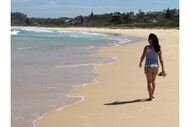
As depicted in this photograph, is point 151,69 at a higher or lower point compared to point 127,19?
lower

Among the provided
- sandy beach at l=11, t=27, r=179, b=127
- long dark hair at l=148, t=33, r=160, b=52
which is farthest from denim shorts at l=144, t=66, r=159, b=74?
sandy beach at l=11, t=27, r=179, b=127

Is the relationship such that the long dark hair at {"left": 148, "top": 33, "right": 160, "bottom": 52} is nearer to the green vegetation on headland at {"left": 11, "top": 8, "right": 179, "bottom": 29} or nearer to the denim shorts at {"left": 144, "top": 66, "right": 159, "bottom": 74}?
the denim shorts at {"left": 144, "top": 66, "right": 159, "bottom": 74}

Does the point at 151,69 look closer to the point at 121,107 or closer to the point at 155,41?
the point at 155,41

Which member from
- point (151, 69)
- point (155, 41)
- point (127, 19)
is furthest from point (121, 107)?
point (127, 19)

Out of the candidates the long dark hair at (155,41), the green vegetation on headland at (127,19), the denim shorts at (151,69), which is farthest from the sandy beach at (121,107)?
the green vegetation on headland at (127,19)

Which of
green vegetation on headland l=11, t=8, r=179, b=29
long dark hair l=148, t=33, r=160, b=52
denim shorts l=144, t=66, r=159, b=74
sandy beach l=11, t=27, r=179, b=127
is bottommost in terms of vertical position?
sandy beach l=11, t=27, r=179, b=127

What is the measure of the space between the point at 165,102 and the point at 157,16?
129 m

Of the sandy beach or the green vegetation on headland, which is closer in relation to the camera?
the sandy beach

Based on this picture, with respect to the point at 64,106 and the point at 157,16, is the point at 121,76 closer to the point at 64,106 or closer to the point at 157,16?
the point at 64,106

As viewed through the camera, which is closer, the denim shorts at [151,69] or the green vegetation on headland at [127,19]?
the denim shorts at [151,69]

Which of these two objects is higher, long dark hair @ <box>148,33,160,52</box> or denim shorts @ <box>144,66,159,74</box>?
long dark hair @ <box>148,33,160,52</box>

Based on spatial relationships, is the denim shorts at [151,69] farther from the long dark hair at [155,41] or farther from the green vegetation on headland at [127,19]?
the green vegetation on headland at [127,19]

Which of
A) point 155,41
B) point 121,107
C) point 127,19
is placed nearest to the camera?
point 121,107

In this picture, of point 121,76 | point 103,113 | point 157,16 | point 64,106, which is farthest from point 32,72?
point 157,16
